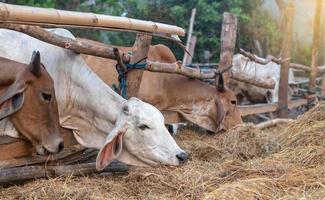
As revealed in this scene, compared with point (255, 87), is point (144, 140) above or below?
above

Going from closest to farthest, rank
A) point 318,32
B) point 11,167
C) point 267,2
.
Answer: point 11,167
point 318,32
point 267,2

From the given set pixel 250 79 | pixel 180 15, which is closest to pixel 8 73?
pixel 250 79

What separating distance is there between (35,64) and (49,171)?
31.3 inches

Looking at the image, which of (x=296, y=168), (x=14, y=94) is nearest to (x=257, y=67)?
(x=296, y=168)

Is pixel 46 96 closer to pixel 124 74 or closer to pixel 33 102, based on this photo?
pixel 33 102

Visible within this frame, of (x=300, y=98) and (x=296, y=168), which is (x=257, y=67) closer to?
(x=300, y=98)

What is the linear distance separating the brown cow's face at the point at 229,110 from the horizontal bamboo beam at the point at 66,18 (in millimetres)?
1889

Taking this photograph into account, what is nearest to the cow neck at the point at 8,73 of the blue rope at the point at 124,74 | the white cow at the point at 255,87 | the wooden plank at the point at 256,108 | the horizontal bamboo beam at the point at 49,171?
the horizontal bamboo beam at the point at 49,171

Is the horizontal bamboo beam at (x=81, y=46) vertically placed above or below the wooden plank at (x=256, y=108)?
above

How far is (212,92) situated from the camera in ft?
23.2

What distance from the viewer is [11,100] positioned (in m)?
4.16

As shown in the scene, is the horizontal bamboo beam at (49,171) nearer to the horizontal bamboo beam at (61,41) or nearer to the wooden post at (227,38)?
the horizontal bamboo beam at (61,41)

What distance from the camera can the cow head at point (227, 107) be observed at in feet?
23.2

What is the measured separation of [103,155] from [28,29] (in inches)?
43.8
